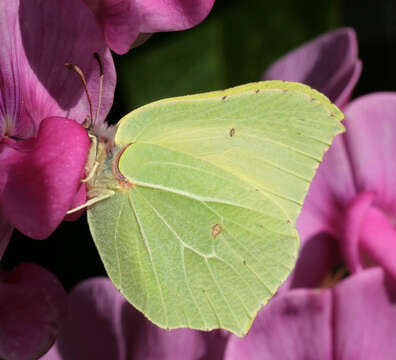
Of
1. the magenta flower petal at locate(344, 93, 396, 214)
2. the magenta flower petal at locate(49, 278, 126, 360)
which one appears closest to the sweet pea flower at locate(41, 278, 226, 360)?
the magenta flower petal at locate(49, 278, 126, 360)

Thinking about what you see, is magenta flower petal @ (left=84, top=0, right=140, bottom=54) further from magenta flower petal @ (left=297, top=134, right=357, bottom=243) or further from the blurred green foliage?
the blurred green foliage

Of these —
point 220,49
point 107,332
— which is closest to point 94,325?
point 107,332

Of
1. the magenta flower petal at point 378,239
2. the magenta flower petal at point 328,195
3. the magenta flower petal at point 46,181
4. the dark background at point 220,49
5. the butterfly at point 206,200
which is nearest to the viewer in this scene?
the magenta flower petal at point 46,181

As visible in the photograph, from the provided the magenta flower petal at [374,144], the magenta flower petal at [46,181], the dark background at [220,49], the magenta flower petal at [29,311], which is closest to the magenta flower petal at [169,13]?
the magenta flower petal at [46,181]

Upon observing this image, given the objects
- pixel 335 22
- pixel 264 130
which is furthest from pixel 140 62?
pixel 264 130

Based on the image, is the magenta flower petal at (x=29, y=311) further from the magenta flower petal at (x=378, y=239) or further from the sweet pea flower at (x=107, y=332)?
the magenta flower petal at (x=378, y=239)

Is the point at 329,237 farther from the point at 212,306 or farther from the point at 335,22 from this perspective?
the point at 335,22
